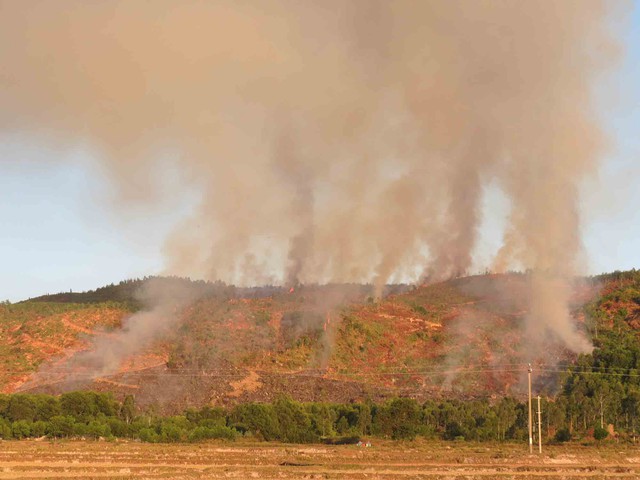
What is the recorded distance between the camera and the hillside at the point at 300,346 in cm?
9231

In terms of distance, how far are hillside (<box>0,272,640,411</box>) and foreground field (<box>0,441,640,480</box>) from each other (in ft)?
64.3

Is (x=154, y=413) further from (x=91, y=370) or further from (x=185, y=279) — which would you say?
(x=185, y=279)

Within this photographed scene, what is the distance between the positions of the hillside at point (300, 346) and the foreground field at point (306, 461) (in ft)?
64.3

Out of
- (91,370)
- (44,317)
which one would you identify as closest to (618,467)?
(91,370)

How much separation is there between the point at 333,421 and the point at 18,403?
26334 millimetres

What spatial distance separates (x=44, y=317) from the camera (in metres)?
110

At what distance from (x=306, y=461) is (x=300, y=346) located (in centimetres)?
4343

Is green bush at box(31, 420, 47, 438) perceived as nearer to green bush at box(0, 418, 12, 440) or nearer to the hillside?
green bush at box(0, 418, 12, 440)

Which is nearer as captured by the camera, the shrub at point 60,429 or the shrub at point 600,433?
the shrub at point 60,429

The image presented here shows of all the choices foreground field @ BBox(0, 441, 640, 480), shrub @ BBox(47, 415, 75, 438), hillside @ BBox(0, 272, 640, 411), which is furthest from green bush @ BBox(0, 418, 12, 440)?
hillside @ BBox(0, 272, 640, 411)

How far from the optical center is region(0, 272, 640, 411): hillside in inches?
3634

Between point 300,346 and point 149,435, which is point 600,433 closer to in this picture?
point 300,346

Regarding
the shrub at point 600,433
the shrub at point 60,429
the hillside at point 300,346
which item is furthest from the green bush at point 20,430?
the shrub at point 600,433

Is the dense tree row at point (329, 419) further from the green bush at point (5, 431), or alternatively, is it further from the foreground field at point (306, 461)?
the foreground field at point (306, 461)
